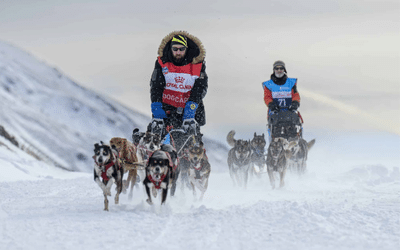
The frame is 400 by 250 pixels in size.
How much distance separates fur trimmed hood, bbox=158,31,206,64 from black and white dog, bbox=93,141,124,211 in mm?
2133

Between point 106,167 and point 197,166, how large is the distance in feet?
6.23

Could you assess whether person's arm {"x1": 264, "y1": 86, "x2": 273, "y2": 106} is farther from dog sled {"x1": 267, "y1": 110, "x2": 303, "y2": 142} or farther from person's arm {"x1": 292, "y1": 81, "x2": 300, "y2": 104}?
person's arm {"x1": 292, "y1": 81, "x2": 300, "y2": 104}

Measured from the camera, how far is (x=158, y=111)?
747 cm

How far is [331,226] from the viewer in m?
5.14

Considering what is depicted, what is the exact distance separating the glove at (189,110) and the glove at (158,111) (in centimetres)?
33

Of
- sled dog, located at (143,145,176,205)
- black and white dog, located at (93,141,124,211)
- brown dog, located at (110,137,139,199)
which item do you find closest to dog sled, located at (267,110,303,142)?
brown dog, located at (110,137,139,199)

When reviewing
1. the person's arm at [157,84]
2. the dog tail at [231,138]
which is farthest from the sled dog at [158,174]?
the dog tail at [231,138]

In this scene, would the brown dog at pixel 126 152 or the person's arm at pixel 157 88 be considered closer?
the brown dog at pixel 126 152

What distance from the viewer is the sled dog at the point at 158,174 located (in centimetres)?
609

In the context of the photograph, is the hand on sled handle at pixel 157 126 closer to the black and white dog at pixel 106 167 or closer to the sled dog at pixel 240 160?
the black and white dog at pixel 106 167

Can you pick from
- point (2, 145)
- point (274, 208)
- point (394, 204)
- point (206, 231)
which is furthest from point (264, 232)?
point (2, 145)

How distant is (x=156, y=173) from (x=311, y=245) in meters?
2.33

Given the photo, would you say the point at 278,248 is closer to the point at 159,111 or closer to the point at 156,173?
the point at 156,173

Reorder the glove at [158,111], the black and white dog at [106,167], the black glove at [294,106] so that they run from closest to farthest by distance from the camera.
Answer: the black and white dog at [106,167], the glove at [158,111], the black glove at [294,106]
